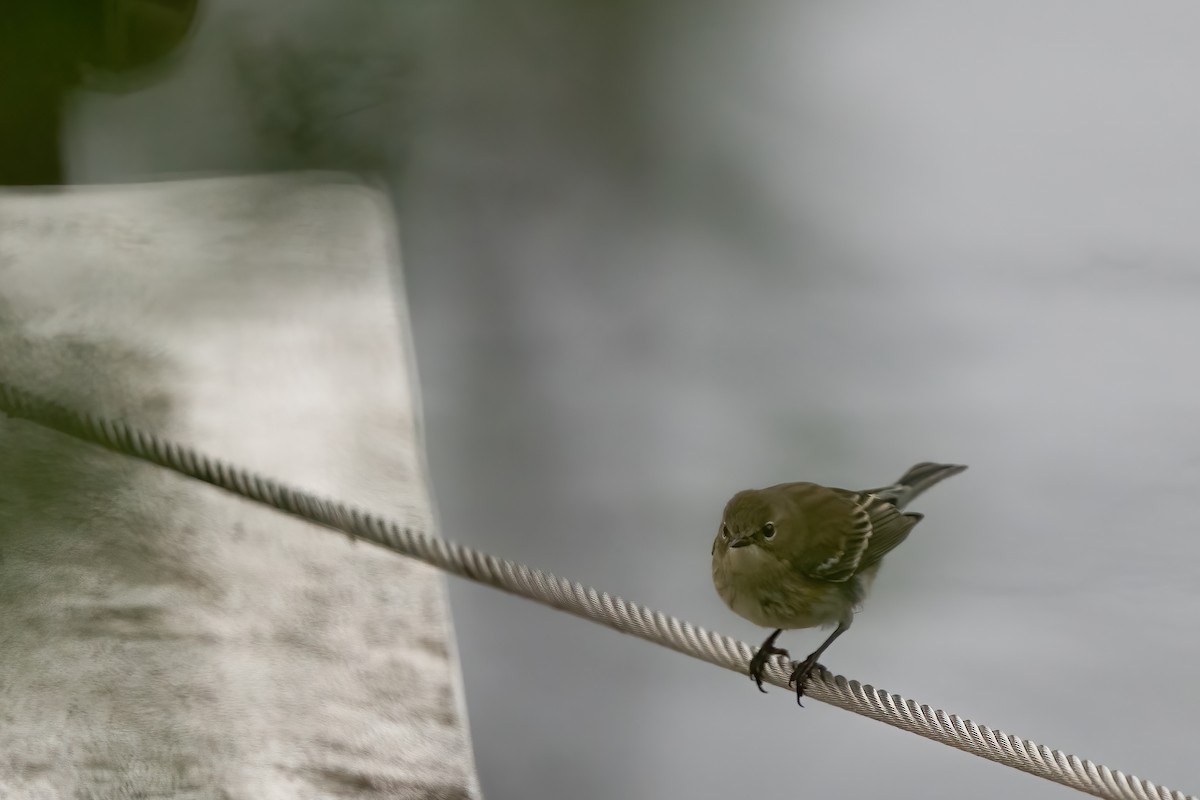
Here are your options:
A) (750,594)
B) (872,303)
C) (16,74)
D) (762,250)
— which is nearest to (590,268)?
(762,250)

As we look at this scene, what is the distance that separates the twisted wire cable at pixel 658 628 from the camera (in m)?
1.11

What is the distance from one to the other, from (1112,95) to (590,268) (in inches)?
71.6

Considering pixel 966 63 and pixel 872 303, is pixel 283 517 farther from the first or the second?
pixel 966 63

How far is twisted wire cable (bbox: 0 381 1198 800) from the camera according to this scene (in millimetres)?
1114

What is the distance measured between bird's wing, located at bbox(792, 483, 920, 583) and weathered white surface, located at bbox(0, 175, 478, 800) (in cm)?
85

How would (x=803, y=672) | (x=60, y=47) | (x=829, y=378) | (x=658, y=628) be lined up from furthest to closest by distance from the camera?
(x=829, y=378) → (x=803, y=672) → (x=658, y=628) → (x=60, y=47)

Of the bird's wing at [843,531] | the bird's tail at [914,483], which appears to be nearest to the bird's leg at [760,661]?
the bird's wing at [843,531]

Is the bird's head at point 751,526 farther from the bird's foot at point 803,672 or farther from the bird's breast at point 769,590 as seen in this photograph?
the bird's foot at point 803,672

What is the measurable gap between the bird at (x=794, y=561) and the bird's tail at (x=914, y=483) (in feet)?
0.81

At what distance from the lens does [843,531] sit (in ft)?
5.44

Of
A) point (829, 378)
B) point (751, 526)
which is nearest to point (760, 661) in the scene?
point (751, 526)

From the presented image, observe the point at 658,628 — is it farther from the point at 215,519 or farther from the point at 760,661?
the point at 215,519

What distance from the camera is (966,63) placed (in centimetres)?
314

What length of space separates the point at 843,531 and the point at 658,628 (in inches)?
17.0
